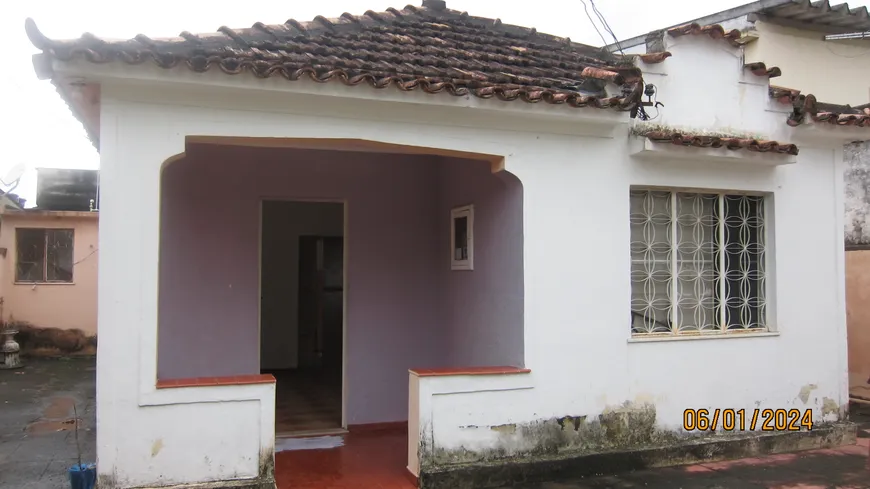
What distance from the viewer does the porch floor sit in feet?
18.9

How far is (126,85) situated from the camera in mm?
4934

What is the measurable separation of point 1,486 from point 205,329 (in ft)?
6.95

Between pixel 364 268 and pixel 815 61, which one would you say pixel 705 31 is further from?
pixel 815 61

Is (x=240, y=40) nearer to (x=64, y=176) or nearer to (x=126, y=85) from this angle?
(x=126, y=85)

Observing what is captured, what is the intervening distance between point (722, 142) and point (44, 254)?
1436cm

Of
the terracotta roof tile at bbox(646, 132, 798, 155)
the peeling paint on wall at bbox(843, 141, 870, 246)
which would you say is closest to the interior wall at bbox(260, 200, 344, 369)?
the terracotta roof tile at bbox(646, 132, 798, 155)

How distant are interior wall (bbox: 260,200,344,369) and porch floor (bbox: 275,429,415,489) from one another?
443 cm

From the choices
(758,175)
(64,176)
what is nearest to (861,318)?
(758,175)

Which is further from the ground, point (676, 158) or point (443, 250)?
point (676, 158)

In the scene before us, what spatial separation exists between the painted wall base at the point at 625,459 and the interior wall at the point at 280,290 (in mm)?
5902

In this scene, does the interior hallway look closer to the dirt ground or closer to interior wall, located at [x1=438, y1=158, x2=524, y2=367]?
interior wall, located at [x1=438, y1=158, x2=524, y2=367]

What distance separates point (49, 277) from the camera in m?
15.4

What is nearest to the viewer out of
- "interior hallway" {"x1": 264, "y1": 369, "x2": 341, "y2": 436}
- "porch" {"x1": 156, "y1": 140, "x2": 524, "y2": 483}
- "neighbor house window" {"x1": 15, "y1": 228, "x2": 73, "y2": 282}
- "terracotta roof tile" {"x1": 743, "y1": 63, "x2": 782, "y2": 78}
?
"porch" {"x1": 156, "y1": 140, "x2": 524, "y2": 483}

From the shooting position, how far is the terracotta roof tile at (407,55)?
4836 mm
